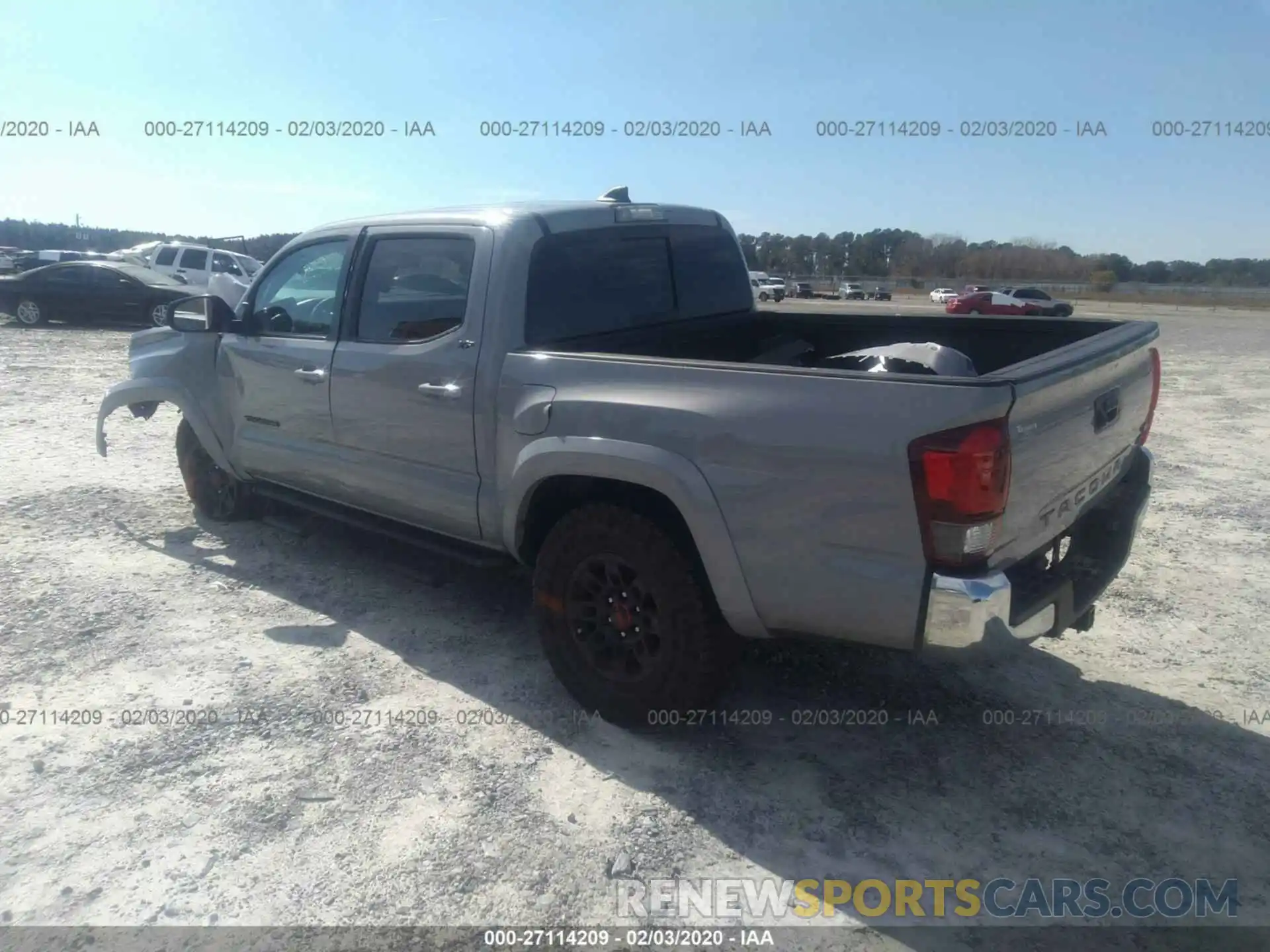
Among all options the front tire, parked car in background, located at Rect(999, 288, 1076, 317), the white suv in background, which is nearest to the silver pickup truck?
the front tire

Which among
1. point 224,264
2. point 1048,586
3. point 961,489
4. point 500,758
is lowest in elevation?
point 500,758

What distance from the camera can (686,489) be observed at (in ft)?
9.87

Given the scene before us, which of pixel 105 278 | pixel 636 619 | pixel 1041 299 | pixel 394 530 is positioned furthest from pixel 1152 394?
pixel 1041 299

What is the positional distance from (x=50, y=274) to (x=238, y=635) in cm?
1740

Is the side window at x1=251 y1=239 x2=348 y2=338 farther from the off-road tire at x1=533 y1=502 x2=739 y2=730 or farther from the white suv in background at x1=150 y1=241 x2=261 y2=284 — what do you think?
the white suv in background at x1=150 y1=241 x2=261 y2=284

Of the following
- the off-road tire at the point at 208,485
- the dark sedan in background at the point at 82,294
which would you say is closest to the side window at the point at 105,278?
the dark sedan in background at the point at 82,294

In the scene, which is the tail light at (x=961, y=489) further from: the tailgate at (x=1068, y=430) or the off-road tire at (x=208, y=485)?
the off-road tire at (x=208, y=485)

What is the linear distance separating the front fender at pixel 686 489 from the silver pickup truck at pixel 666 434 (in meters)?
0.01

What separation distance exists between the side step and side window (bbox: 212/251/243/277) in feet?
63.7

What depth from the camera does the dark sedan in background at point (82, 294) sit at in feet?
59.0

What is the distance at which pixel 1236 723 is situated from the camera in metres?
3.59

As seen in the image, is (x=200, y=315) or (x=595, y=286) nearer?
(x=595, y=286)

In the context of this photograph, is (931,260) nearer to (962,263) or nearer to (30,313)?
(962,263)

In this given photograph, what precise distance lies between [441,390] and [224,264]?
70.1ft
